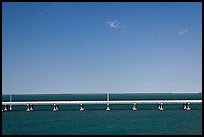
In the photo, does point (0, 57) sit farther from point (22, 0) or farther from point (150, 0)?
point (150, 0)

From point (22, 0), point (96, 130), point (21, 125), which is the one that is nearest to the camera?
A: point (22, 0)

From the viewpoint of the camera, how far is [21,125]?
189 feet

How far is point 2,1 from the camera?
578 cm

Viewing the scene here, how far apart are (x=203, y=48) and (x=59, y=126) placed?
2003 inches

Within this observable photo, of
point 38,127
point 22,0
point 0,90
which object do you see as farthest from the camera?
point 38,127

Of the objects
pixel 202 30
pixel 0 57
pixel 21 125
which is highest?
pixel 202 30

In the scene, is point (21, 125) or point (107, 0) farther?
point (21, 125)

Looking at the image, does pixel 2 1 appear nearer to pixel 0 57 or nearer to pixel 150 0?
pixel 0 57

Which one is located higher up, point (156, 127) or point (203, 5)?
point (203, 5)

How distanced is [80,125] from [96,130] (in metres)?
7.13

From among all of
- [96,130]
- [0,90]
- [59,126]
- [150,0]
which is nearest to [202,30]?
[150,0]

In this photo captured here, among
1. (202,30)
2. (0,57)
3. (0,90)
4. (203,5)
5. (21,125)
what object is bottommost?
(21,125)

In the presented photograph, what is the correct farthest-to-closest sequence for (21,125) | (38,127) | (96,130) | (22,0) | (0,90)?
(21,125) → (38,127) → (96,130) → (22,0) → (0,90)

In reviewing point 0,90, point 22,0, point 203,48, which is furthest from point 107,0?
point 0,90
